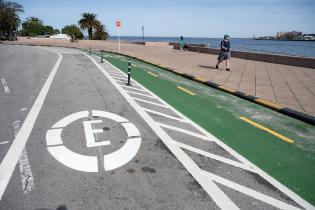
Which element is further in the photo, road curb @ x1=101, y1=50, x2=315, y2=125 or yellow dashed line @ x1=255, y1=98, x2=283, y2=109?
yellow dashed line @ x1=255, y1=98, x2=283, y2=109

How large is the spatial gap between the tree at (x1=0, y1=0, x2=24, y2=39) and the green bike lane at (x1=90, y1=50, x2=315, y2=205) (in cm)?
7173

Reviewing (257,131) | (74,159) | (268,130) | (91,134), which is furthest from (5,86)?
(268,130)

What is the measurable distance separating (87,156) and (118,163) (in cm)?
67

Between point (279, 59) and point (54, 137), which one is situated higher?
point (279, 59)

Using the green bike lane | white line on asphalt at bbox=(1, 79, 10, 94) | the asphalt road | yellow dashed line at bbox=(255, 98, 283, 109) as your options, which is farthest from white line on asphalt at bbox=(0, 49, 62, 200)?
yellow dashed line at bbox=(255, 98, 283, 109)

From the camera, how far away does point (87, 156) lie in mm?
5051

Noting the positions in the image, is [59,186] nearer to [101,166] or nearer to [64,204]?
[64,204]

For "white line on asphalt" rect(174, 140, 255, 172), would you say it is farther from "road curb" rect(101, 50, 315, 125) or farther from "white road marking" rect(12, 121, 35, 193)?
"road curb" rect(101, 50, 315, 125)

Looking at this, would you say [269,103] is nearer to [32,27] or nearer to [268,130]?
[268,130]

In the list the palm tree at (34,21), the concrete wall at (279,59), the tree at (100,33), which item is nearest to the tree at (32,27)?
the palm tree at (34,21)

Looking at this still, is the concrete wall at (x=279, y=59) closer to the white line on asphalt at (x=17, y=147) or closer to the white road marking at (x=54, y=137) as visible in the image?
the white line on asphalt at (x=17, y=147)

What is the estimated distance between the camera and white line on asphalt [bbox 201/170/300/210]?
12.8ft

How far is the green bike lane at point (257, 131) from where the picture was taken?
15.8ft

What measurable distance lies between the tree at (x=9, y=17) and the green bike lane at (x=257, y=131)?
71.7 meters
